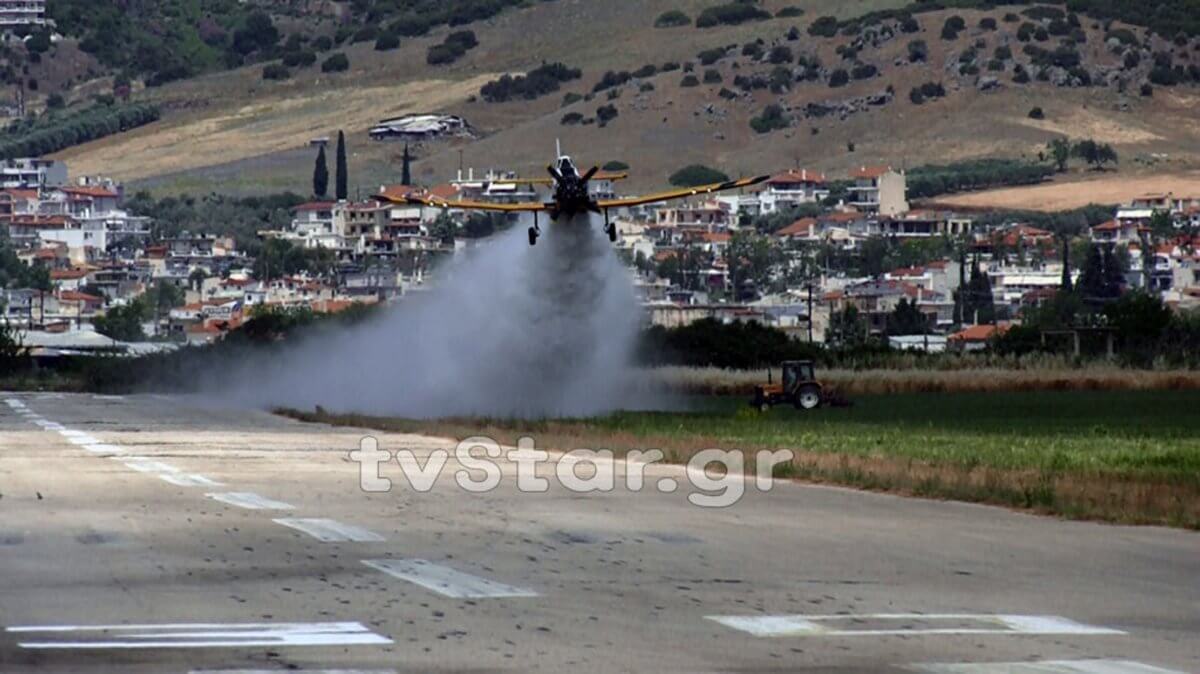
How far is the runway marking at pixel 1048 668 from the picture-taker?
13391 mm

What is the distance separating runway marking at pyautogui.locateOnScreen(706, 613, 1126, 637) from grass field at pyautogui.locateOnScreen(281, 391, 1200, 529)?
875cm

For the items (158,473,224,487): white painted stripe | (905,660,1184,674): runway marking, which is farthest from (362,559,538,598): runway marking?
(158,473,224,487): white painted stripe

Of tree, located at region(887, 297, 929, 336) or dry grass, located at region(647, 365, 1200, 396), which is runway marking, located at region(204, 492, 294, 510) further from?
tree, located at region(887, 297, 929, 336)

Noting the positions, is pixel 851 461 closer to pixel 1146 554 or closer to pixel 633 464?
pixel 633 464

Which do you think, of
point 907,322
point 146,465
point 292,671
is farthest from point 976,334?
point 292,671

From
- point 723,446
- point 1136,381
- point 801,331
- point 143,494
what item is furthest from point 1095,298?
point 143,494

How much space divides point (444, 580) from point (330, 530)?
4.01 metres

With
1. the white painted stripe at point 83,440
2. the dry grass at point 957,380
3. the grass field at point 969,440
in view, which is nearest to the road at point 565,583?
the grass field at point 969,440

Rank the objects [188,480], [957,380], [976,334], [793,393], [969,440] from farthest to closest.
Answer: [976,334] → [957,380] → [793,393] → [969,440] → [188,480]

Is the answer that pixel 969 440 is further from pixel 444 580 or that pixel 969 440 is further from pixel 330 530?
pixel 444 580

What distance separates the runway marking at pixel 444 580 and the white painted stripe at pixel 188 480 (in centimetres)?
947

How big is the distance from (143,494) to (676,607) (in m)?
11.0

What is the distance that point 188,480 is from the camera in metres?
28.8

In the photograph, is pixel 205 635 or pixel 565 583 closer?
pixel 205 635
